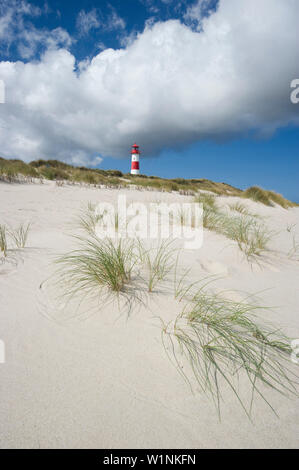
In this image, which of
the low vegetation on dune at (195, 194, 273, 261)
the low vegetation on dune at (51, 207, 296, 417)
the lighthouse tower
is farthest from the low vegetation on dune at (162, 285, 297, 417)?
the lighthouse tower

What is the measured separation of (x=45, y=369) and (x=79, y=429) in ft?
1.03

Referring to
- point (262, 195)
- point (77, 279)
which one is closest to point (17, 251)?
point (77, 279)

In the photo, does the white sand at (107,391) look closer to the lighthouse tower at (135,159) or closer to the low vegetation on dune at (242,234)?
the low vegetation on dune at (242,234)

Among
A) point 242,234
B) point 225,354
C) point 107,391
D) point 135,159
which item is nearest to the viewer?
point 107,391

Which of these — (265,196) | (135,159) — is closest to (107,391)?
(265,196)

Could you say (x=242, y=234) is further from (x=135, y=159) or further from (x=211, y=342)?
(x=135, y=159)

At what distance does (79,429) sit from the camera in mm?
748

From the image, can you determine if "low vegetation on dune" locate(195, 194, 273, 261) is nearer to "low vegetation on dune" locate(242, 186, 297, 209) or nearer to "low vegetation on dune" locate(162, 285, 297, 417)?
"low vegetation on dune" locate(162, 285, 297, 417)

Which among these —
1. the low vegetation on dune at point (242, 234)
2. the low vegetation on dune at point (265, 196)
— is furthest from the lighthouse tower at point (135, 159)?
the low vegetation on dune at point (242, 234)

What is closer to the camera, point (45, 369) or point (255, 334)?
point (45, 369)

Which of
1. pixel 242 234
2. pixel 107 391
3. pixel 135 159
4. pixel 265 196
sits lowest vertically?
pixel 107 391

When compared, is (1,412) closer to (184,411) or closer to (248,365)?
(184,411)

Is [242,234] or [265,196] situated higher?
[265,196]

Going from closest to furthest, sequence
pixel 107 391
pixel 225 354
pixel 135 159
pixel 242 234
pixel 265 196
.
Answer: pixel 107 391, pixel 225 354, pixel 242 234, pixel 265 196, pixel 135 159
